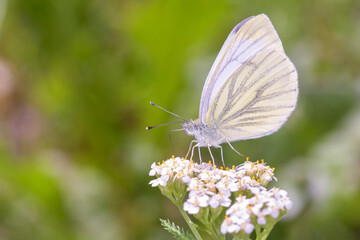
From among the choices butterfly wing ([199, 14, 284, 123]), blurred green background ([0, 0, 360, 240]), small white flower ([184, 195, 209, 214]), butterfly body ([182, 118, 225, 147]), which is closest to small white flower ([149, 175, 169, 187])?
small white flower ([184, 195, 209, 214])

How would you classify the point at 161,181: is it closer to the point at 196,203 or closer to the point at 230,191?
the point at 196,203

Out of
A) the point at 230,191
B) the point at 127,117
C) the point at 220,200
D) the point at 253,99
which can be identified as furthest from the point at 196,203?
the point at 127,117

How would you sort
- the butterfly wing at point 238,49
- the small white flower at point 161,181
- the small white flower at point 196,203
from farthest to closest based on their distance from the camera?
1. the butterfly wing at point 238,49
2. the small white flower at point 161,181
3. the small white flower at point 196,203

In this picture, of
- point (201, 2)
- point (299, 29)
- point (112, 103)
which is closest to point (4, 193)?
point (112, 103)

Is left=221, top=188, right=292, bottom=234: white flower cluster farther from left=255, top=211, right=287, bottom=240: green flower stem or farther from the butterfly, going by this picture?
the butterfly

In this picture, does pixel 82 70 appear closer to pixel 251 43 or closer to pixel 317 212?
pixel 251 43

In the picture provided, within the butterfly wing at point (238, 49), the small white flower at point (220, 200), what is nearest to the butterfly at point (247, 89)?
the butterfly wing at point (238, 49)

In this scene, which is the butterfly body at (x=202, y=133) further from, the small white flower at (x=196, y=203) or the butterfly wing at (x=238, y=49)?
the small white flower at (x=196, y=203)
